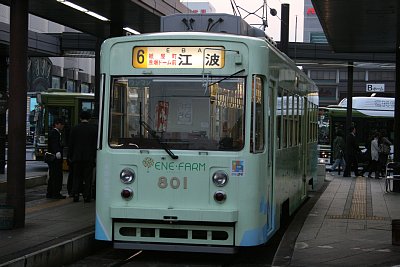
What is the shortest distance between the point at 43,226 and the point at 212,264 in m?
2.97

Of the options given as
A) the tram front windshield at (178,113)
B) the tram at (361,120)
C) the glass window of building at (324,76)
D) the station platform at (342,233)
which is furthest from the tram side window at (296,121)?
the glass window of building at (324,76)

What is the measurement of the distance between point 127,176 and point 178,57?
5.50ft

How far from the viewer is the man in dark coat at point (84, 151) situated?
12430 millimetres

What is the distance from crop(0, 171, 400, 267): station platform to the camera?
8148 mm

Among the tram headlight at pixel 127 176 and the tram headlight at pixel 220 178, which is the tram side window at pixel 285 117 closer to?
the tram headlight at pixel 220 178

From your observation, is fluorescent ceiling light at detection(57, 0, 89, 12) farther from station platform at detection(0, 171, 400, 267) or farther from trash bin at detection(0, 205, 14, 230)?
trash bin at detection(0, 205, 14, 230)

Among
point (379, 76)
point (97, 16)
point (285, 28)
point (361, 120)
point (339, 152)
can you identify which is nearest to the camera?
point (97, 16)

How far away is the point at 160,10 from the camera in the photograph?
13.8 m

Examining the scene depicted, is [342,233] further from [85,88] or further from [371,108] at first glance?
[85,88]

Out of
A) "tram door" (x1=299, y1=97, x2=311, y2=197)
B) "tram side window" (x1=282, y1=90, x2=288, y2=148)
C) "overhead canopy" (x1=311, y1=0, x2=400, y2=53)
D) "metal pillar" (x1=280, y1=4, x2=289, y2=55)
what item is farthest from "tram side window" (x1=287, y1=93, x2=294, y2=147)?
"metal pillar" (x1=280, y1=4, x2=289, y2=55)

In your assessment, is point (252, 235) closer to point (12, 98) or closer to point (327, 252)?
point (327, 252)

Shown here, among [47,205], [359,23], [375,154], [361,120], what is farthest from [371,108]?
[47,205]

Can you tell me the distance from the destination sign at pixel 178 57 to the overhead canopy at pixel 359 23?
191 inches

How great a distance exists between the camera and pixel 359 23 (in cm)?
1465
